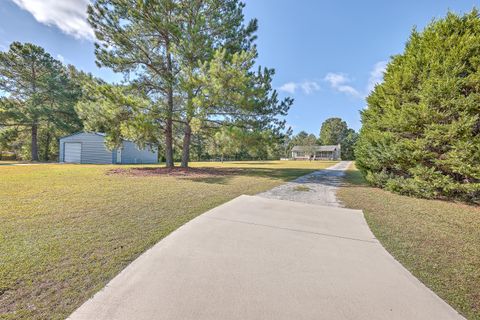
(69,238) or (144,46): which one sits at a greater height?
(144,46)

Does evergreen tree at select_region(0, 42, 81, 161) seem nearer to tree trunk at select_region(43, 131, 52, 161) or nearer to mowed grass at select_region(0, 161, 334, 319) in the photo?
tree trunk at select_region(43, 131, 52, 161)

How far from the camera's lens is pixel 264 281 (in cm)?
219

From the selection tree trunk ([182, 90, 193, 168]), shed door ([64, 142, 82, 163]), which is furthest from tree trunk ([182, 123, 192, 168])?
shed door ([64, 142, 82, 163])

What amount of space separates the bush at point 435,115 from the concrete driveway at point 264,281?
461cm

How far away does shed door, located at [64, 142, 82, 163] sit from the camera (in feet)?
67.6

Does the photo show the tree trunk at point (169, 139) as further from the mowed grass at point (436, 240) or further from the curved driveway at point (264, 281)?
the mowed grass at point (436, 240)

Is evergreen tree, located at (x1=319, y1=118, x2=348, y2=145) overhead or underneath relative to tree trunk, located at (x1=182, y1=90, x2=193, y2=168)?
overhead

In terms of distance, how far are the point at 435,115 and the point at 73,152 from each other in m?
27.0

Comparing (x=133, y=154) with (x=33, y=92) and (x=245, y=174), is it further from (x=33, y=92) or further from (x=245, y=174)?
(x=245, y=174)

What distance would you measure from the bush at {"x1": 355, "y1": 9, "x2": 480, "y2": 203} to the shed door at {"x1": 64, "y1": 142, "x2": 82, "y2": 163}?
24732 millimetres

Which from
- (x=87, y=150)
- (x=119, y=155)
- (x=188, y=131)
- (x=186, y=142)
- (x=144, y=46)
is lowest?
(x=119, y=155)

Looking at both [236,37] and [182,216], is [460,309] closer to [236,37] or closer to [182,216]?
[182,216]

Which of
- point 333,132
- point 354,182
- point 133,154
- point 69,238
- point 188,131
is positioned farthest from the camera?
point 333,132

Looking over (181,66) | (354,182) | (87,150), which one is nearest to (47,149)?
(87,150)
